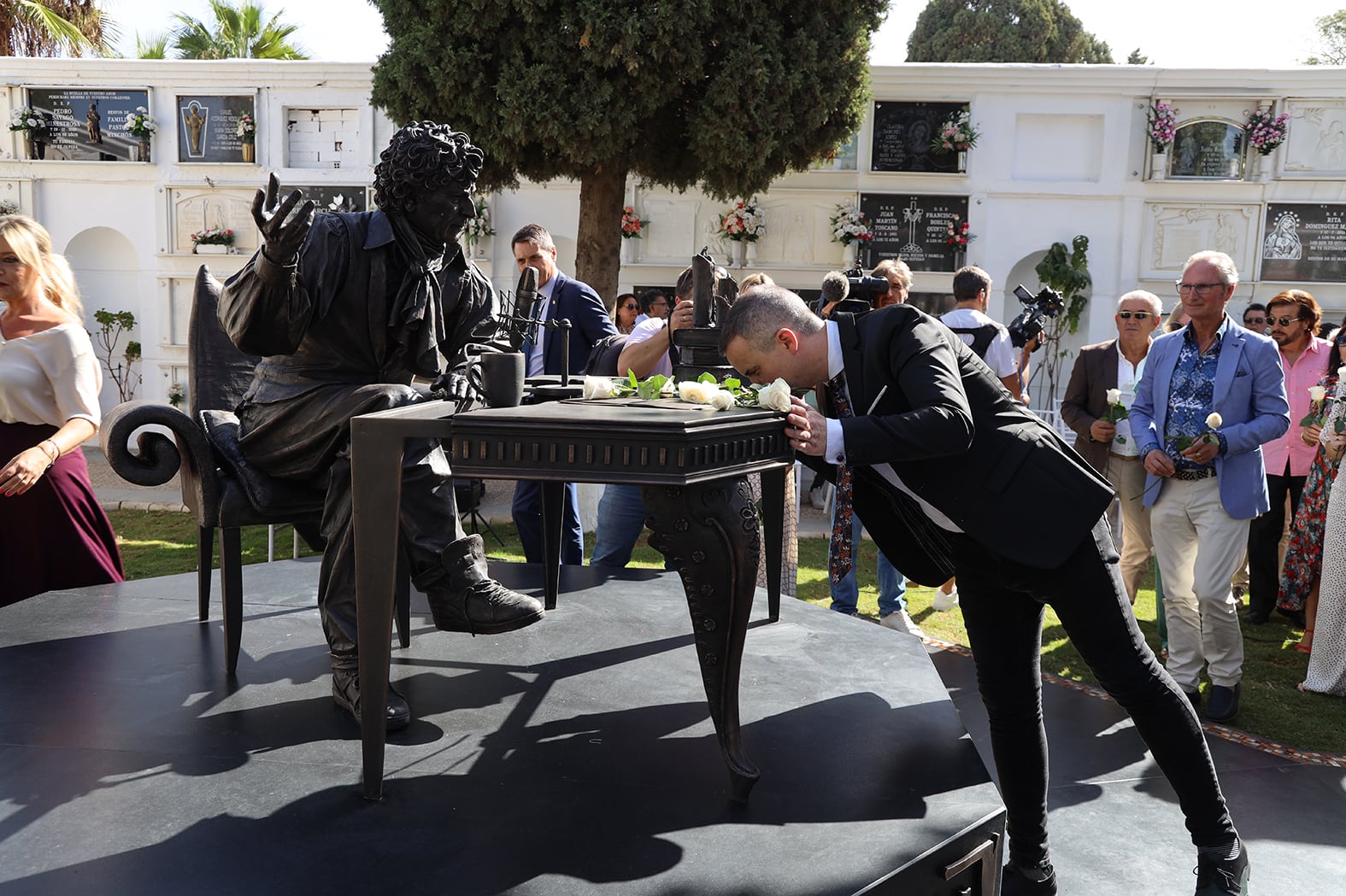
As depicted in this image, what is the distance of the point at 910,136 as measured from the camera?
11320 mm

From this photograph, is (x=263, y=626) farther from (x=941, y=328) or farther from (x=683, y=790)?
(x=941, y=328)

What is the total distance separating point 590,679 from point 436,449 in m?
0.79

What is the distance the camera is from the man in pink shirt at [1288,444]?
5.57m

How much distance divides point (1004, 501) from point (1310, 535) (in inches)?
156

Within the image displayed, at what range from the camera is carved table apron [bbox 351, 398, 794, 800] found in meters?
1.97

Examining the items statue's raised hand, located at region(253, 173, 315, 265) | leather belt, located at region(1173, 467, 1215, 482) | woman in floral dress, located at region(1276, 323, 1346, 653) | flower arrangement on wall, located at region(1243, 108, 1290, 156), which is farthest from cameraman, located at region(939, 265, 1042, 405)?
flower arrangement on wall, located at region(1243, 108, 1290, 156)

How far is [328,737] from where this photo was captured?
2408mm

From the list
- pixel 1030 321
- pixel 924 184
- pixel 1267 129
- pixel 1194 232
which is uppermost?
pixel 1267 129

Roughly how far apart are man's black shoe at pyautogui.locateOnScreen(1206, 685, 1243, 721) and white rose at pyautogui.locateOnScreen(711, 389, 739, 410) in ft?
9.47

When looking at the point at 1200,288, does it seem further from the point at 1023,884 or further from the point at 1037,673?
the point at 1023,884

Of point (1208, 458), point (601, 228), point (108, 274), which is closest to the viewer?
point (1208, 458)

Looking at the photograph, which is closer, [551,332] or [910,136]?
[551,332]

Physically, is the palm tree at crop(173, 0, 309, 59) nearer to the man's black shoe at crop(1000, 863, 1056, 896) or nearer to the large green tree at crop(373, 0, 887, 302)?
the large green tree at crop(373, 0, 887, 302)

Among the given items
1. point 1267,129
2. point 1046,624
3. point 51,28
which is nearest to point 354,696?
point 1046,624
